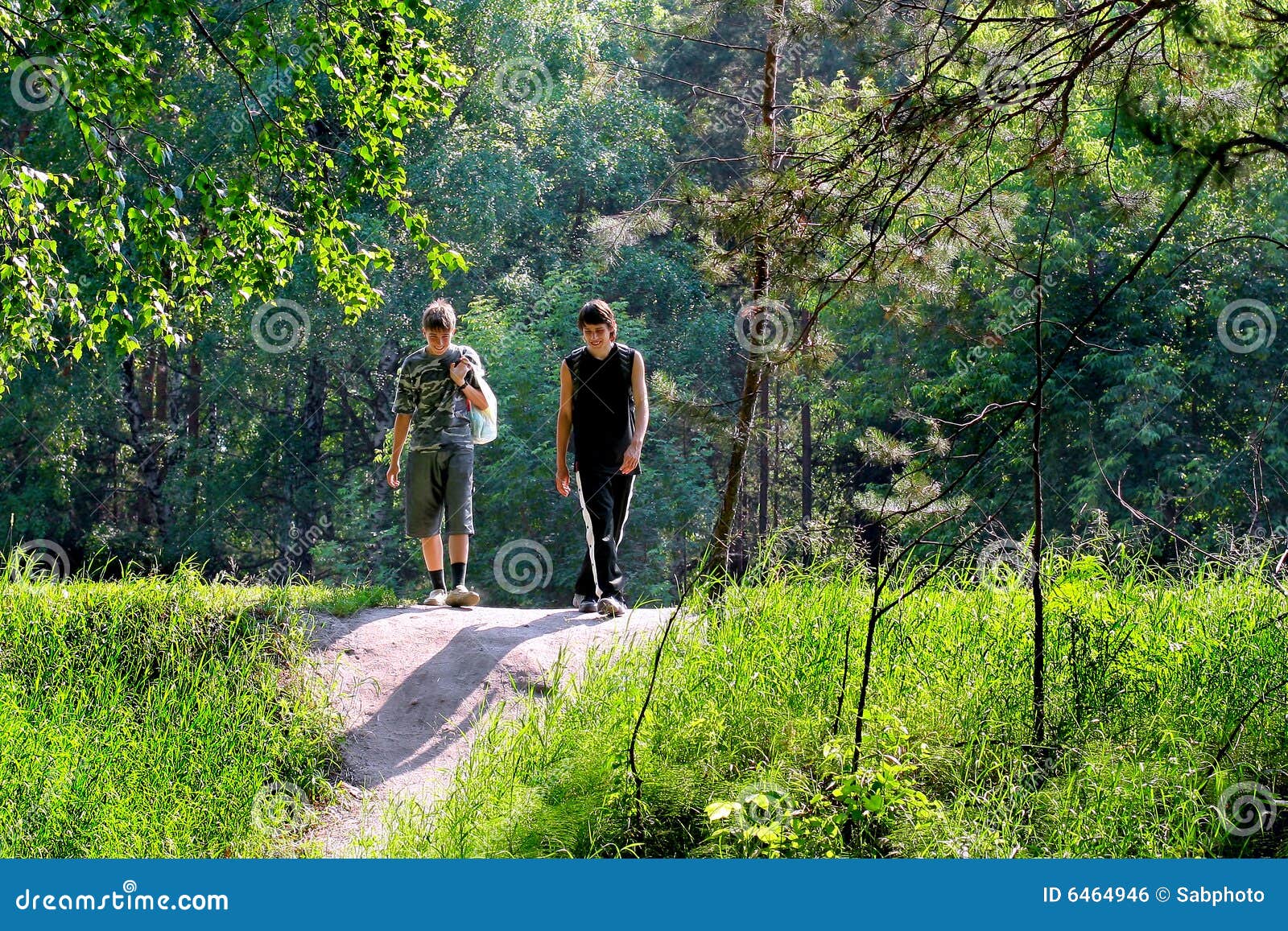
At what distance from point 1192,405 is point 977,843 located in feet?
49.1

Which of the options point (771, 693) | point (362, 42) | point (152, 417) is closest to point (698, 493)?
point (152, 417)

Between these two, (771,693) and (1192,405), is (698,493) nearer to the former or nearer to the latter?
(1192,405)

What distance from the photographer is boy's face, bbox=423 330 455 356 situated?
22.7ft

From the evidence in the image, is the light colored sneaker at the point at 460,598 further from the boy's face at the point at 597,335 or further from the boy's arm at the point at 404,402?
the boy's face at the point at 597,335

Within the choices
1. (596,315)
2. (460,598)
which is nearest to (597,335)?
(596,315)

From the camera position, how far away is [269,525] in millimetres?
23016

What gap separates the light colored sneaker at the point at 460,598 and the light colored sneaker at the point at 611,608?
2.66ft

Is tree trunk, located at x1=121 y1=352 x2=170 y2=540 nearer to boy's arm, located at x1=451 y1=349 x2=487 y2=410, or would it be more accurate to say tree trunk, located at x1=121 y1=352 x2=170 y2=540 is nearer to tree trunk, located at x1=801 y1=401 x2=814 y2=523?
tree trunk, located at x1=801 y1=401 x2=814 y2=523

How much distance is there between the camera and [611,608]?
6.98 metres

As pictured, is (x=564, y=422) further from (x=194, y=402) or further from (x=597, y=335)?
(x=194, y=402)

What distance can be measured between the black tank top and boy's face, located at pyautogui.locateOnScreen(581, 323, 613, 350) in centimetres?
7

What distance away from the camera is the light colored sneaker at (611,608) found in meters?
6.98

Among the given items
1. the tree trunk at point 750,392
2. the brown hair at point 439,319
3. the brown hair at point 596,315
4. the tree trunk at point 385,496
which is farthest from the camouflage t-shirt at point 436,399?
the tree trunk at point 385,496

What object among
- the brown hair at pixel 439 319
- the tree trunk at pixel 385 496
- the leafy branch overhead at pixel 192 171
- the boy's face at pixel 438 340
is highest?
the leafy branch overhead at pixel 192 171
